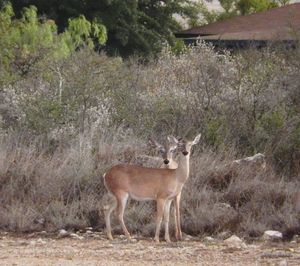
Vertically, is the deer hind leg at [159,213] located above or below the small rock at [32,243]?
above

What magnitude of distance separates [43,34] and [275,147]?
7.87m

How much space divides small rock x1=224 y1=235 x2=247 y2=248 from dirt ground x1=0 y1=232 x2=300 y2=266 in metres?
0.08

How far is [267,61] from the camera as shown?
64.5ft

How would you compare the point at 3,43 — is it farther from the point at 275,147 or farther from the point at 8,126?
the point at 275,147

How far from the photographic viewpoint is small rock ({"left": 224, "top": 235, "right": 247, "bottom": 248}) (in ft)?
44.3

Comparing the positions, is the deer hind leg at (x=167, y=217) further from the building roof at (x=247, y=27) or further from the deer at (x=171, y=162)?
the building roof at (x=247, y=27)

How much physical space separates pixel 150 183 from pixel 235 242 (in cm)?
152

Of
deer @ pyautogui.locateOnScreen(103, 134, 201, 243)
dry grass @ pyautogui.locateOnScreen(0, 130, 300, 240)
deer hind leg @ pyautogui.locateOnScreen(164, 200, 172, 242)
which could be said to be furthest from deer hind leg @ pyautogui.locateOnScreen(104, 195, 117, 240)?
deer hind leg @ pyautogui.locateOnScreen(164, 200, 172, 242)

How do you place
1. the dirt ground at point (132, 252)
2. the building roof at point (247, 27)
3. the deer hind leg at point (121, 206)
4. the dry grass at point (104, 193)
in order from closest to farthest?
1. the dirt ground at point (132, 252)
2. the deer hind leg at point (121, 206)
3. the dry grass at point (104, 193)
4. the building roof at point (247, 27)

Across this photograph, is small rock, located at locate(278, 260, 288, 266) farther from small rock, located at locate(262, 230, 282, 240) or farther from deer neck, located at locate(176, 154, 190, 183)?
deer neck, located at locate(176, 154, 190, 183)

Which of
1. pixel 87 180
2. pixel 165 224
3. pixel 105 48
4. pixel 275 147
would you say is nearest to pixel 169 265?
pixel 165 224

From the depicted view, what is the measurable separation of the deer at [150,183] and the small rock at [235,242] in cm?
90

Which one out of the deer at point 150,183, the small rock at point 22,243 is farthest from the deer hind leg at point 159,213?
the small rock at point 22,243

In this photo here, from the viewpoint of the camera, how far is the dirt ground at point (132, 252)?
11.9m
